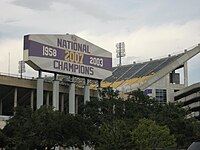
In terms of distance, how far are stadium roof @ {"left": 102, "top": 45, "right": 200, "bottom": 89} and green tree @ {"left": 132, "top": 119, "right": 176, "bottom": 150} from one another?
5125 centimetres

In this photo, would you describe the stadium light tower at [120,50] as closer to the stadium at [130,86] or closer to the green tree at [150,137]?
the stadium at [130,86]

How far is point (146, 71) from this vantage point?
355 feet

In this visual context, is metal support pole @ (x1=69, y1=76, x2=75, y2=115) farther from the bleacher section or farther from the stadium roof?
the bleacher section

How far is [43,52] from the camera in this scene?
5975cm

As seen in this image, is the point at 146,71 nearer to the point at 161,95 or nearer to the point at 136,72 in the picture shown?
the point at 136,72

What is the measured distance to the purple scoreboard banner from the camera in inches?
2313

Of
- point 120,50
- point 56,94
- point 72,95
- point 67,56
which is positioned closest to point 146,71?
point 120,50

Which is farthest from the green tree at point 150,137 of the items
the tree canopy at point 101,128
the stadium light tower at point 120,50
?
the stadium light tower at point 120,50

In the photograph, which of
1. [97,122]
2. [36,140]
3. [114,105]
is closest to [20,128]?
[36,140]

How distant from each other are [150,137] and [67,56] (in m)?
21.6

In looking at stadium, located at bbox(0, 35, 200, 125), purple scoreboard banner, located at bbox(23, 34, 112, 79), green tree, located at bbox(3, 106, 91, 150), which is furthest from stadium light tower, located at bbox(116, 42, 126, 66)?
green tree, located at bbox(3, 106, 91, 150)

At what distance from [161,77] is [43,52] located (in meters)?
46.7

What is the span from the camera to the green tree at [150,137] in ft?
145

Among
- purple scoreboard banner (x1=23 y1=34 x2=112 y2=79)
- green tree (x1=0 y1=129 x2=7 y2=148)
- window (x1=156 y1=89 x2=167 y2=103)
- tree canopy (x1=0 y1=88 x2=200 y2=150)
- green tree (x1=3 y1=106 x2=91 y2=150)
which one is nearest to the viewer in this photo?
tree canopy (x1=0 y1=88 x2=200 y2=150)
